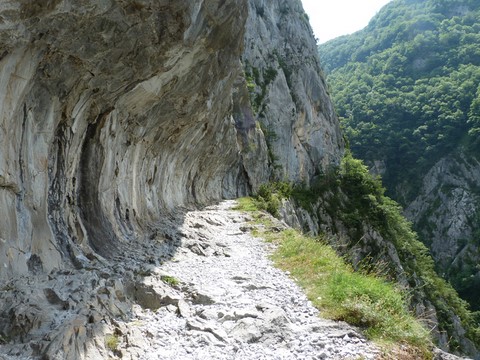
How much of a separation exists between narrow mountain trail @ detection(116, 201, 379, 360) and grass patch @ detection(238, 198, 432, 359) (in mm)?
203

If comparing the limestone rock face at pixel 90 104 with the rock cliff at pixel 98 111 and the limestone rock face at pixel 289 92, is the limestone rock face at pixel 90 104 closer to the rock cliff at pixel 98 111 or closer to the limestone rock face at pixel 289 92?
the rock cliff at pixel 98 111

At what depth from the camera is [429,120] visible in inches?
3455

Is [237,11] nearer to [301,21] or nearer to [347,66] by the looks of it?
[301,21]

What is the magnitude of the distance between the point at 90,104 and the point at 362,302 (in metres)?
6.67

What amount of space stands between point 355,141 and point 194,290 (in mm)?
86567

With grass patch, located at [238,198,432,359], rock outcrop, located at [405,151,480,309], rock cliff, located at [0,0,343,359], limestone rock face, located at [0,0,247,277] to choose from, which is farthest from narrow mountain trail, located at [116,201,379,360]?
rock outcrop, located at [405,151,480,309]

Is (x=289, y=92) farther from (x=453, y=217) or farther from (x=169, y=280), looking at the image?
(x=453, y=217)

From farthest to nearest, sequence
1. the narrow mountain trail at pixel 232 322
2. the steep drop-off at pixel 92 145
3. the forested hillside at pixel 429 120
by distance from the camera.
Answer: the forested hillside at pixel 429 120 < the steep drop-off at pixel 92 145 < the narrow mountain trail at pixel 232 322

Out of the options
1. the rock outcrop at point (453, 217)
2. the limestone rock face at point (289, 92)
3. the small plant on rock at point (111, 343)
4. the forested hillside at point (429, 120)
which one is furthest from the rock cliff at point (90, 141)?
the forested hillside at point (429, 120)

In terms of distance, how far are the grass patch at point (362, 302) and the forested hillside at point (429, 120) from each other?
6076 centimetres

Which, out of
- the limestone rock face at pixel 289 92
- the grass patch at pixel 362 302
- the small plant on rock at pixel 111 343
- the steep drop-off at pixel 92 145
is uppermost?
the limestone rock face at pixel 289 92

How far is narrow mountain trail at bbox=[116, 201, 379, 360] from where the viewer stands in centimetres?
477

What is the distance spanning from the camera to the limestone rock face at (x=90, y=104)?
6.12 metres

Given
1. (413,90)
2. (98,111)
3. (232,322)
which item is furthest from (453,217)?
(232,322)
